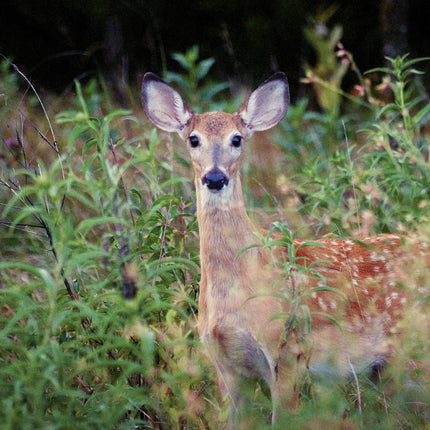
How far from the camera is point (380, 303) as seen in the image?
11.0 feet

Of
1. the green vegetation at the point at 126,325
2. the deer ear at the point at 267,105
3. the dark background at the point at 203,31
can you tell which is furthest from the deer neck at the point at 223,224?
the dark background at the point at 203,31

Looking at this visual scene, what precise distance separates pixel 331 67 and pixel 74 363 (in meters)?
3.08

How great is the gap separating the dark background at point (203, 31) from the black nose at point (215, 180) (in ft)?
14.9

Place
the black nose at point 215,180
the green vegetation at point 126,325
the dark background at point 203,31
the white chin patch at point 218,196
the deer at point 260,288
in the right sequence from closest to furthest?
1. the green vegetation at point 126,325
2. the deer at point 260,288
3. the black nose at point 215,180
4. the white chin patch at point 218,196
5. the dark background at point 203,31

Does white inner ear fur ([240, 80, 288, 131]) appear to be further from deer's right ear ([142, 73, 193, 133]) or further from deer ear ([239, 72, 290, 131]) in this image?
deer's right ear ([142, 73, 193, 133])

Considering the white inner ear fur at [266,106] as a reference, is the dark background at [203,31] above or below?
above

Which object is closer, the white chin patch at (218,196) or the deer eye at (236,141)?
the white chin patch at (218,196)

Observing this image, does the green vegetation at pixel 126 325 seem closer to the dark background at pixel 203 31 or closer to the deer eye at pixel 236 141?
the deer eye at pixel 236 141

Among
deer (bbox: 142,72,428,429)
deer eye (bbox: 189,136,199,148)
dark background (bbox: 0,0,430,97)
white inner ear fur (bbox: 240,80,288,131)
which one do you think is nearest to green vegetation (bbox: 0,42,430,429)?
deer (bbox: 142,72,428,429)

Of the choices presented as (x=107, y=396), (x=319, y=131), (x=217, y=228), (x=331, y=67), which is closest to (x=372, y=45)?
(x=319, y=131)

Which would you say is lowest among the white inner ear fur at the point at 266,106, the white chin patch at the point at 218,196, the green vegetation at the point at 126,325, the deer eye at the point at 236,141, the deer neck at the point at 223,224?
the green vegetation at the point at 126,325

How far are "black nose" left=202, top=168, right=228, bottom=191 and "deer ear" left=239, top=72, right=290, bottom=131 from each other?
2.21 ft

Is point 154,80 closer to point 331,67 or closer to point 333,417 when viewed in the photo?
point 331,67

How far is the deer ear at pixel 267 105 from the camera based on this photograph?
11.8 feet
